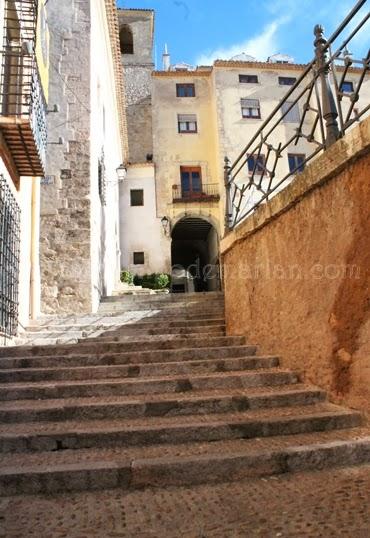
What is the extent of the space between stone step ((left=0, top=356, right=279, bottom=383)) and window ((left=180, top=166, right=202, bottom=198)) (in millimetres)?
18659

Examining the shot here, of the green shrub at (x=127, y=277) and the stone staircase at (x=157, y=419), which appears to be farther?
the green shrub at (x=127, y=277)

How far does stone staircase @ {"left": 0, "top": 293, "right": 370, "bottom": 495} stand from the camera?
108 inches

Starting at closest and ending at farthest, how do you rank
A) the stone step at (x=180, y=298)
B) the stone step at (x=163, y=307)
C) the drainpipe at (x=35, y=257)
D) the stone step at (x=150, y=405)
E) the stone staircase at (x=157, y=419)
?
1. the stone staircase at (x=157, y=419)
2. the stone step at (x=150, y=405)
3. the drainpipe at (x=35, y=257)
4. the stone step at (x=163, y=307)
5. the stone step at (x=180, y=298)

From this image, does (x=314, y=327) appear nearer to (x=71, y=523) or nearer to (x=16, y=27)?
(x=71, y=523)

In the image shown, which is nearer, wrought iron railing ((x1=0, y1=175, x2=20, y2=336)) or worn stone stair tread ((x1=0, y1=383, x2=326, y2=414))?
worn stone stair tread ((x1=0, y1=383, x2=326, y2=414))

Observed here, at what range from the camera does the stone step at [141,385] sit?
163 inches

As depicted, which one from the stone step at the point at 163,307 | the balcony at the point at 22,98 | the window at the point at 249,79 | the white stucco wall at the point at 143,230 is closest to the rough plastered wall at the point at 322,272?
the stone step at the point at 163,307

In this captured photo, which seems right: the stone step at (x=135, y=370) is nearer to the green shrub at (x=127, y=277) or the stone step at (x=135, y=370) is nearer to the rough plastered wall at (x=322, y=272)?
the rough plastered wall at (x=322, y=272)

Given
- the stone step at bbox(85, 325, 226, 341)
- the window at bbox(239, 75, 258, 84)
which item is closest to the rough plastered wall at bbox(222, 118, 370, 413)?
the stone step at bbox(85, 325, 226, 341)

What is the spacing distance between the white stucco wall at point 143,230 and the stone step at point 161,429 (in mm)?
17964

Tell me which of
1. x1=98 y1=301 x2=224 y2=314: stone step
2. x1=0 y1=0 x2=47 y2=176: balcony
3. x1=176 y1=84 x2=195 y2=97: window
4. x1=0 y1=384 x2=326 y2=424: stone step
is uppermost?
x1=176 y1=84 x2=195 y2=97: window

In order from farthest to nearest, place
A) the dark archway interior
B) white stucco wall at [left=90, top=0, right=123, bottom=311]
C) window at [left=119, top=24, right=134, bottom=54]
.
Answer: window at [left=119, top=24, right=134, bottom=54] < the dark archway interior < white stucco wall at [left=90, top=0, right=123, bottom=311]

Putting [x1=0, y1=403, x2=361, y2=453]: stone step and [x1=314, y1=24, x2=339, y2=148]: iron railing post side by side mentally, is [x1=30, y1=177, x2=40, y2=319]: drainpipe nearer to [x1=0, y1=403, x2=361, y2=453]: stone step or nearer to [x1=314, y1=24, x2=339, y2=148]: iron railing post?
[x1=0, y1=403, x2=361, y2=453]: stone step

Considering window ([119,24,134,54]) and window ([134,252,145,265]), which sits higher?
window ([119,24,134,54])
